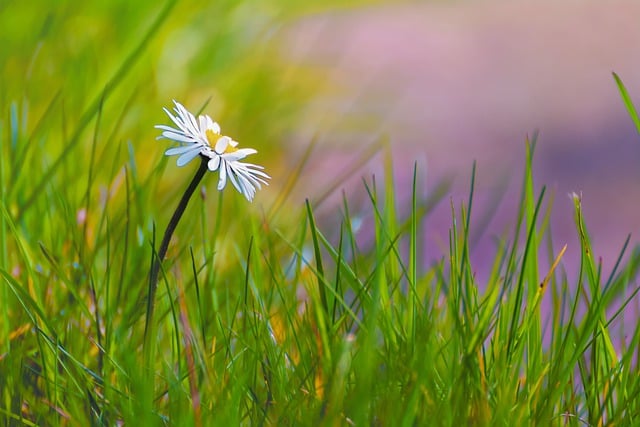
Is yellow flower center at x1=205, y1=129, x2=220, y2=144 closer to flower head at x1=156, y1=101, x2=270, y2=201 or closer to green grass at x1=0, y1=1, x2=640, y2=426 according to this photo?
flower head at x1=156, y1=101, x2=270, y2=201

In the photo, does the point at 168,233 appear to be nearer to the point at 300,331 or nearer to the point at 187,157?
the point at 187,157

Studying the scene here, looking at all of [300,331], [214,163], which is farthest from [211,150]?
[300,331]

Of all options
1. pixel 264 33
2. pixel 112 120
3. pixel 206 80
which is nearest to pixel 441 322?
pixel 112 120

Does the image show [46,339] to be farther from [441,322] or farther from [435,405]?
[441,322]

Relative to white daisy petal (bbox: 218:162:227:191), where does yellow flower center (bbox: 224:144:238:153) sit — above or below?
above

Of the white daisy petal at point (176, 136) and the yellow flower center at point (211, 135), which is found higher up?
the yellow flower center at point (211, 135)

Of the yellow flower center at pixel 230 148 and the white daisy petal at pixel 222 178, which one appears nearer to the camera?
the white daisy petal at pixel 222 178

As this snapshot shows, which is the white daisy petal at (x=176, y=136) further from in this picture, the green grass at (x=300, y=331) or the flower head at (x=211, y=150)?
the green grass at (x=300, y=331)

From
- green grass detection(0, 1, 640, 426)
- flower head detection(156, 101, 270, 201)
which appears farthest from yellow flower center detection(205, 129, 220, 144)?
green grass detection(0, 1, 640, 426)

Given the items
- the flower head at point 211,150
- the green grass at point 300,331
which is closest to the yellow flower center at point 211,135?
the flower head at point 211,150

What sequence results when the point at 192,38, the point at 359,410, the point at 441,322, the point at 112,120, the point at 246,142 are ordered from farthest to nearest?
the point at 192,38 < the point at 246,142 < the point at 112,120 < the point at 441,322 < the point at 359,410

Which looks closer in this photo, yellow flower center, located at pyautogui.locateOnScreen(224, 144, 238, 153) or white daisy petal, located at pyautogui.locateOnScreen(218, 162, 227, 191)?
white daisy petal, located at pyautogui.locateOnScreen(218, 162, 227, 191)
